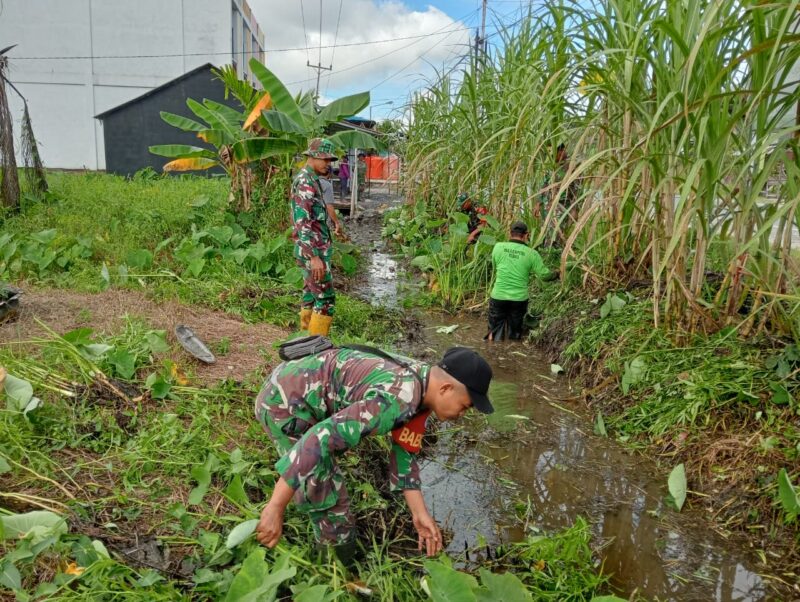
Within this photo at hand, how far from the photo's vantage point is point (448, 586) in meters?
1.68

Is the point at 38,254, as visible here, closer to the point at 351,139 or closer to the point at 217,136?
the point at 217,136

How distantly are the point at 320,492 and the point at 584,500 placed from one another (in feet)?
5.21

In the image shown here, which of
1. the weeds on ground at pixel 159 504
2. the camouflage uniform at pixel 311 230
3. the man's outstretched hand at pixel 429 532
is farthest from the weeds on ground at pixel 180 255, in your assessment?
the man's outstretched hand at pixel 429 532

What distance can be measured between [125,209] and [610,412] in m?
7.70

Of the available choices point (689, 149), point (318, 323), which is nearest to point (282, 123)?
point (318, 323)

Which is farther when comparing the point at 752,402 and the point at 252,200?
the point at 252,200

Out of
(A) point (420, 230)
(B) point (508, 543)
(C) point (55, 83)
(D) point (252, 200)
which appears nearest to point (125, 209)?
(D) point (252, 200)

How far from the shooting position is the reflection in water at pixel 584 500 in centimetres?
244

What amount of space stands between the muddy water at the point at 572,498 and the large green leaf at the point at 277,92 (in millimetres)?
4829

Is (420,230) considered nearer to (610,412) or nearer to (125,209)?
(125,209)

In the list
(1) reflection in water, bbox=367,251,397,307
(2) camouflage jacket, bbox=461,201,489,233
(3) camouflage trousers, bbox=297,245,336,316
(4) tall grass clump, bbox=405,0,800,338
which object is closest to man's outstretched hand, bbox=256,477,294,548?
(4) tall grass clump, bbox=405,0,800,338

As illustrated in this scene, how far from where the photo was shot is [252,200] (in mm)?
7977

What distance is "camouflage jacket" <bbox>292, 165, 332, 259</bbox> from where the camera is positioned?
184 inches

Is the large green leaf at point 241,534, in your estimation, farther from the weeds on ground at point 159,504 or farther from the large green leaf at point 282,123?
the large green leaf at point 282,123
